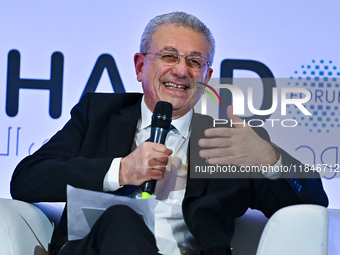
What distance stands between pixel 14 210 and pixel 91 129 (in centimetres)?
46

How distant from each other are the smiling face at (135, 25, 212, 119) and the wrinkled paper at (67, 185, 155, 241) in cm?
59

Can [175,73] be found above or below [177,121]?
above

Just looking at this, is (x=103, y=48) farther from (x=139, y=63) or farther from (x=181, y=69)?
(x=181, y=69)

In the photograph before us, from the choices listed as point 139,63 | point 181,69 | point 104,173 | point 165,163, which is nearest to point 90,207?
point 104,173

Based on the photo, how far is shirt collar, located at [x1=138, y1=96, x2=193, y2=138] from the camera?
1691 mm

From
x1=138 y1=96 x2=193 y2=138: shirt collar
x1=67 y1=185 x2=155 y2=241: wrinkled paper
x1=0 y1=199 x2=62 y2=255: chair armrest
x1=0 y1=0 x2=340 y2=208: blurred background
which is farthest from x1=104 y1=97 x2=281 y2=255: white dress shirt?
x1=0 y1=0 x2=340 y2=208: blurred background

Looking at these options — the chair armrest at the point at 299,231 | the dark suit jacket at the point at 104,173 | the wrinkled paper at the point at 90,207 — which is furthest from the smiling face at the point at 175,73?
the chair armrest at the point at 299,231

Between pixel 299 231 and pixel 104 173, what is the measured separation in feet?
2.13

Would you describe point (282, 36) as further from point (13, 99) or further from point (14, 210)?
point (14, 210)

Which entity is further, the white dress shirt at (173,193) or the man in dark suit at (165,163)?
the white dress shirt at (173,193)

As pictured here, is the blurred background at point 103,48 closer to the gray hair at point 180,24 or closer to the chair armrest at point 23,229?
Result: the gray hair at point 180,24

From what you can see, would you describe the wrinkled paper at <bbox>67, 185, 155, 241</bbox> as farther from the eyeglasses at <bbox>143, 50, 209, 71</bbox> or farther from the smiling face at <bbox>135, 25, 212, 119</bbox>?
the eyeglasses at <bbox>143, 50, 209, 71</bbox>

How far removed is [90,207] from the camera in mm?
1249

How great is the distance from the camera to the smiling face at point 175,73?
65.8 inches
